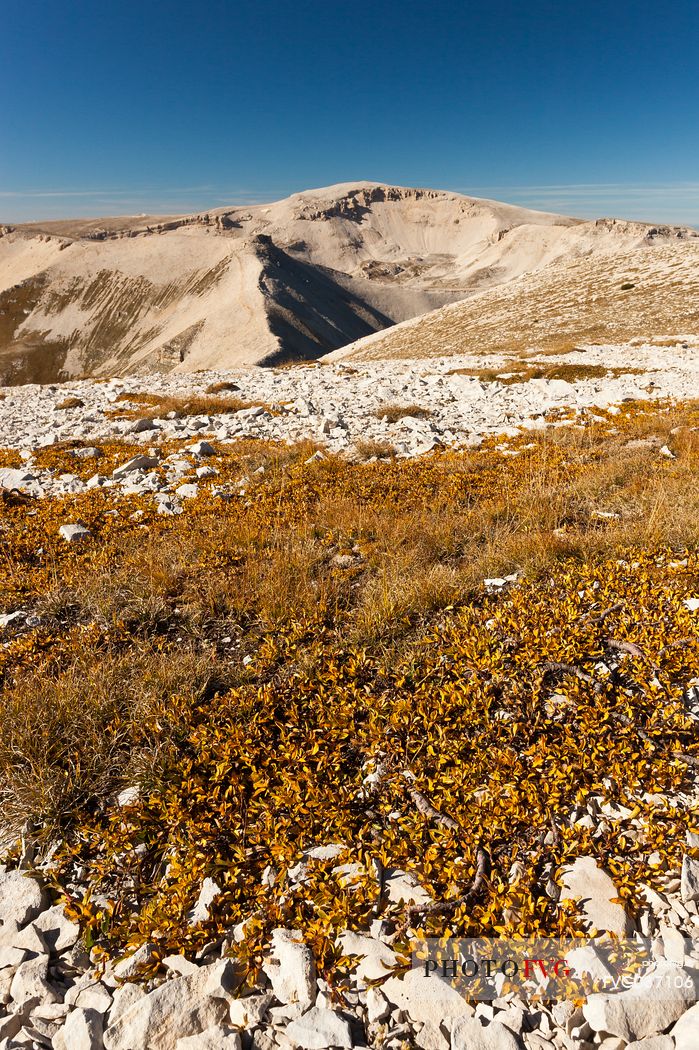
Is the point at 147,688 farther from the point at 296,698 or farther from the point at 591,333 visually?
the point at 591,333

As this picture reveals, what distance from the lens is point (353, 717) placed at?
415cm

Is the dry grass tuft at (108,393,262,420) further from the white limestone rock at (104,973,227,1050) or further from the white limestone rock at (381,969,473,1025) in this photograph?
the white limestone rock at (381,969,473,1025)

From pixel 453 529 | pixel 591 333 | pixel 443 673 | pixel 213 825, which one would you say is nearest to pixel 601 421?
pixel 453 529

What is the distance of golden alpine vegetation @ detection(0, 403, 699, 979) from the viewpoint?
3.00 meters

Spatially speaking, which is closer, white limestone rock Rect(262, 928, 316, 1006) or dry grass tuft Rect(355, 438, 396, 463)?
white limestone rock Rect(262, 928, 316, 1006)

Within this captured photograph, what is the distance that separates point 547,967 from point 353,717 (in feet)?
6.54

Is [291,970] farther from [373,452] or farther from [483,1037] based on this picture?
[373,452]

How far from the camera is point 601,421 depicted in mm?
13227

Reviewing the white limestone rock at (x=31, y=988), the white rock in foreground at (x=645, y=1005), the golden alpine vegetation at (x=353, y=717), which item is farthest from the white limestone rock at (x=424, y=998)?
the white limestone rock at (x=31, y=988)

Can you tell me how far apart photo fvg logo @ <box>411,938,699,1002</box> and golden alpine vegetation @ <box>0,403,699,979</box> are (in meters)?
0.09

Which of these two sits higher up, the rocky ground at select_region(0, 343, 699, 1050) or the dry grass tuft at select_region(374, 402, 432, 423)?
the dry grass tuft at select_region(374, 402, 432, 423)

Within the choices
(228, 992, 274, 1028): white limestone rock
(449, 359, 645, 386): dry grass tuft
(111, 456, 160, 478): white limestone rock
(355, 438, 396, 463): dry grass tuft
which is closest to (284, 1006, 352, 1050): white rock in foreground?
(228, 992, 274, 1028): white limestone rock

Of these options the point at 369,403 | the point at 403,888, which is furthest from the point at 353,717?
the point at 369,403

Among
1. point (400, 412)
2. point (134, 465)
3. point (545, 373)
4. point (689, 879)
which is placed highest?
point (545, 373)
